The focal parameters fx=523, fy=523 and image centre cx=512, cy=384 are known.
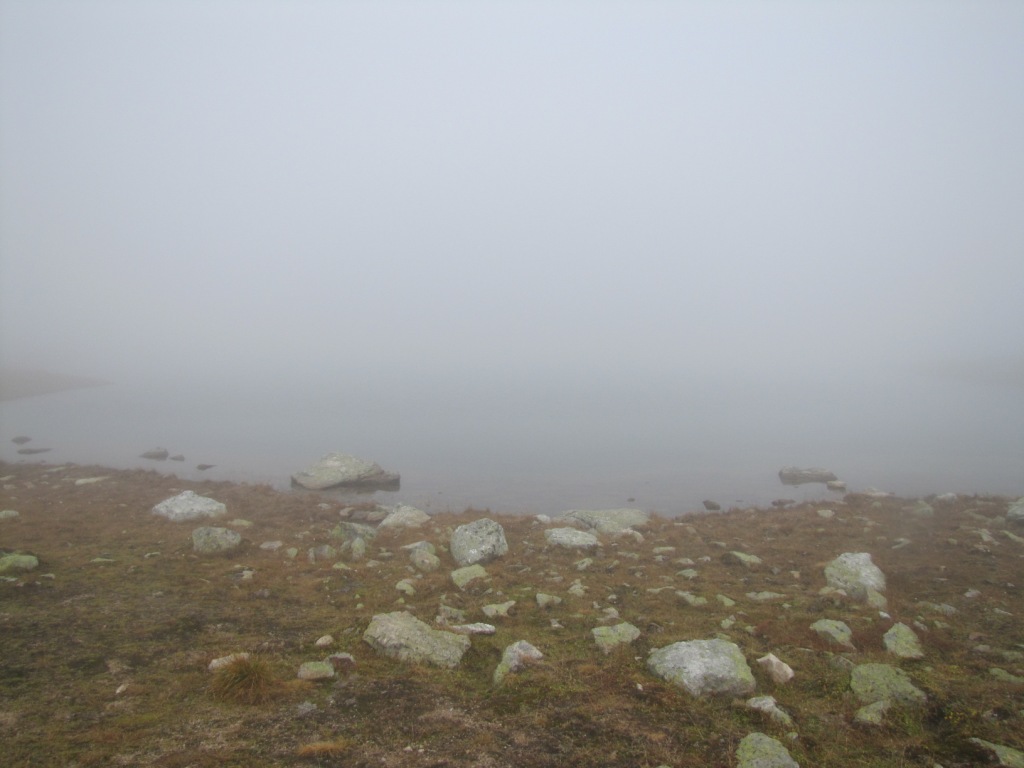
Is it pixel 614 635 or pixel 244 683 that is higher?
pixel 244 683

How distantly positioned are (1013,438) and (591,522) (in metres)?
66.6

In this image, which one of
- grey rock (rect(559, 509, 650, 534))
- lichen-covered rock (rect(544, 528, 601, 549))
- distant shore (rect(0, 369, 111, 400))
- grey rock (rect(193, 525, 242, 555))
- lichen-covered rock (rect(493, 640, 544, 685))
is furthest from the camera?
distant shore (rect(0, 369, 111, 400))

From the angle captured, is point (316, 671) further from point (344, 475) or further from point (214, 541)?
point (344, 475)

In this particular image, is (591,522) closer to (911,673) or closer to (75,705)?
(911,673)

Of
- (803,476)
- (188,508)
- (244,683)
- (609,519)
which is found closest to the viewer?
(244,683)

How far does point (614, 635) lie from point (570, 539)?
27.6 feet

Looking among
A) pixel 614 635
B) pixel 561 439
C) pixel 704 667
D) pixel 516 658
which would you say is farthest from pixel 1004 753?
pixel 561 439

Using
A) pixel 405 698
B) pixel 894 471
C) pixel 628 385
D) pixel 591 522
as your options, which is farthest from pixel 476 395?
pixel 405 698

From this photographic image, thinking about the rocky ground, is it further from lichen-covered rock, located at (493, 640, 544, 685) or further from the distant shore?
the distant shore

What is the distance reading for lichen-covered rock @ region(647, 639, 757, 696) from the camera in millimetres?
9484

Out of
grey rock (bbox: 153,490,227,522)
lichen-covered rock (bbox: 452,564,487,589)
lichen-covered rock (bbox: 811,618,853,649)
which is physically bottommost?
grey rock (bbox: 153,490,227,522)

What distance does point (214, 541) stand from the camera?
1839 cm

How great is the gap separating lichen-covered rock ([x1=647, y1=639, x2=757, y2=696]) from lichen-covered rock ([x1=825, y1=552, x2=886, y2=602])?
636 centimetres

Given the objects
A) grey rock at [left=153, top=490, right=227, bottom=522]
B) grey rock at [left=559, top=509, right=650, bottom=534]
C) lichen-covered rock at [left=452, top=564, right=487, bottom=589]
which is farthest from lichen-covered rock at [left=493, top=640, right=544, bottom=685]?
grey rock at [left=153, top=490, right=227, bottom=522]
